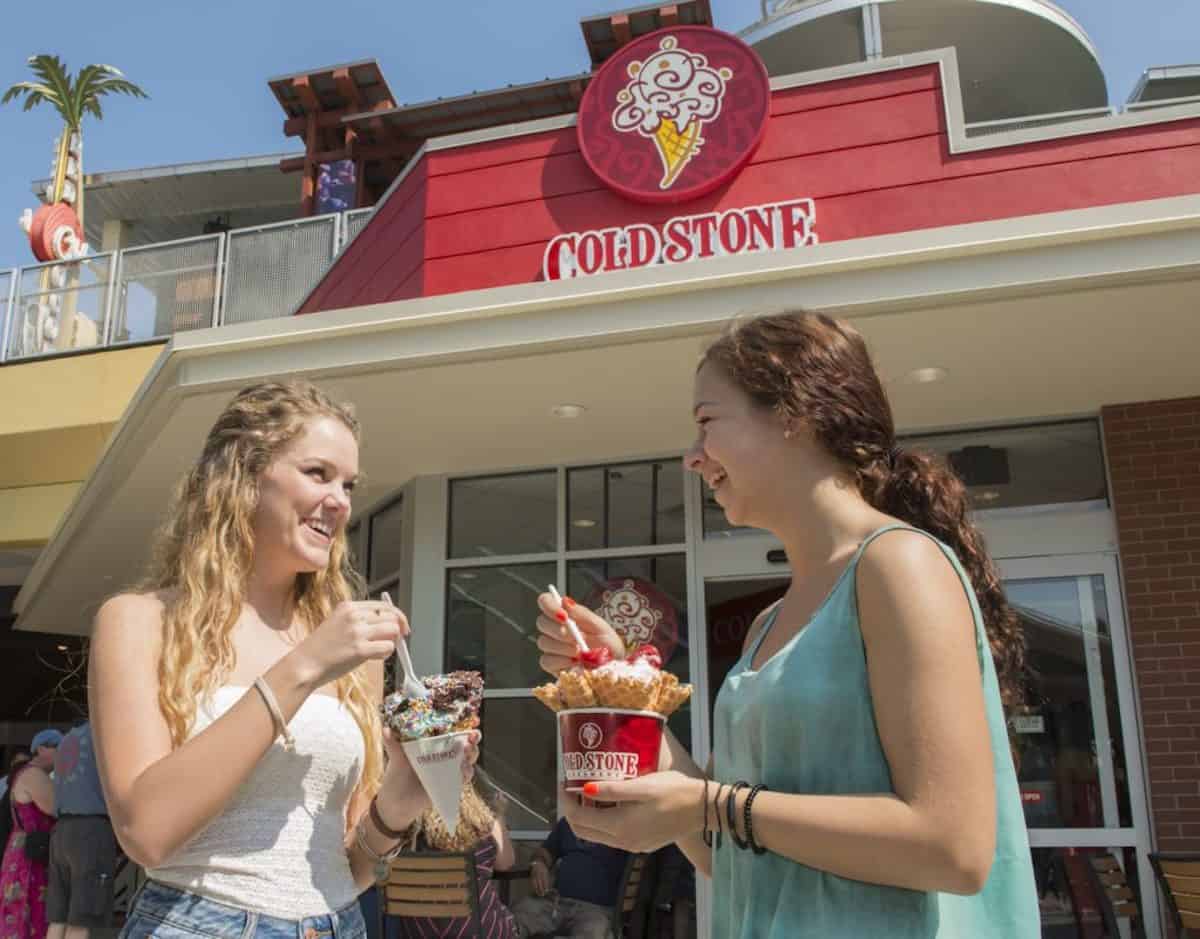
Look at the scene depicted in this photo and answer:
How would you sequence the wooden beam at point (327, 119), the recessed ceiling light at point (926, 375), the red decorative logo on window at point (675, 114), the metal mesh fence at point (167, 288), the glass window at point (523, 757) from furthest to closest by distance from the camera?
the wooden beam at point (327, 119)
the metal mesh fence at point (167, 288)
the glass window at point (523, 757)
the red decorative logo on window at point (675, 114)
the recessed ceiling light at point (926, 375)

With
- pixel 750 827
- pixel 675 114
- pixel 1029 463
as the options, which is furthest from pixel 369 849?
pixel 675 114

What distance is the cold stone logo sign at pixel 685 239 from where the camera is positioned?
6.68m

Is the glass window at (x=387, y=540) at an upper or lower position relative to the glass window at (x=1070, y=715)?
upper

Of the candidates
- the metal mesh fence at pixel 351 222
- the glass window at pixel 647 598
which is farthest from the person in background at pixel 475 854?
the metal mesh fence at pixel 351 222

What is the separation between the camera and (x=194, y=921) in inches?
68.0

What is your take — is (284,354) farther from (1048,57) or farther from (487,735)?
(1048,57)

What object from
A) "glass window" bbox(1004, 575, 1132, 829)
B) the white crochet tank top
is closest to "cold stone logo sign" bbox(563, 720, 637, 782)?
the white crochet tank top

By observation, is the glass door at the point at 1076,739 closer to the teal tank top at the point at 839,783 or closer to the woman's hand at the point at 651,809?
the teal tank top at the point at 839,783

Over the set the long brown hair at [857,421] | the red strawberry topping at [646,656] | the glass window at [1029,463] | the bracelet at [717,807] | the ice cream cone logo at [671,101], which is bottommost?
the bracelet at [717,807]

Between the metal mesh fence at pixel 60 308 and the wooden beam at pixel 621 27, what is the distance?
7.41 m

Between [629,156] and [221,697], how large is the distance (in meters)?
5.75

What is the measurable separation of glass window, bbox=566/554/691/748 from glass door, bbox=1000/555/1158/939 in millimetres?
1982

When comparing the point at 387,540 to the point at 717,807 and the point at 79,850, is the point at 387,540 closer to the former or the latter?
the point at 79,850

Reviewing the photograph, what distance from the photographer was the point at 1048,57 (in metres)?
10.8
